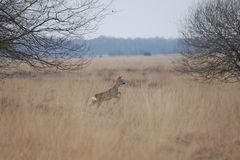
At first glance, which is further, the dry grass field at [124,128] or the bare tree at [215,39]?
the bare tree at [215,39]

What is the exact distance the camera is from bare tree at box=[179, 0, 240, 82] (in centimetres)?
1127

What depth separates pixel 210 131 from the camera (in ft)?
24.0

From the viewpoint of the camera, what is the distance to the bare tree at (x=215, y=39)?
1127 cm

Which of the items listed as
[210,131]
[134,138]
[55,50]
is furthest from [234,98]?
[55,50]

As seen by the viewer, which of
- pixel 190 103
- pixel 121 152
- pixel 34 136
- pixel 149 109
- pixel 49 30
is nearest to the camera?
pixel 121 152

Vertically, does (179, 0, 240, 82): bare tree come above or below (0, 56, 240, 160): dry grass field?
above

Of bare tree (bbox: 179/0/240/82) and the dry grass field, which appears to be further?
bare tree (bbox: 179/0/240/82)

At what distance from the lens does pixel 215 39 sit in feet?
38.6

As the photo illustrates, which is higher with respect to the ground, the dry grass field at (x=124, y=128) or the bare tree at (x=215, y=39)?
the bare tree at (x=215, y=39)

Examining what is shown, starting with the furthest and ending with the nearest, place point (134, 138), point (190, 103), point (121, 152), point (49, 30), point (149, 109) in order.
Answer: point (190, 103) → point (149, 109) → point (49, 30) → point (134, 138) → point (121, 152)

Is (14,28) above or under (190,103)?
above

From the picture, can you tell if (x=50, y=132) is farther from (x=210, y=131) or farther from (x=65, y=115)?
(x=210, y=131)

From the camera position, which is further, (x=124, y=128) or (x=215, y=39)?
(x=215, y=39)

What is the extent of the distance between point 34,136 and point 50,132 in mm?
256
